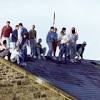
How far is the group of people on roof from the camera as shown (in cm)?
2923

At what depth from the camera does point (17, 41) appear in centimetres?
3036

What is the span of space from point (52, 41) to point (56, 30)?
683 mm

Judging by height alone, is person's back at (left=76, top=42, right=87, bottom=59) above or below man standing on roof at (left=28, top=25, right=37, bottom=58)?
below

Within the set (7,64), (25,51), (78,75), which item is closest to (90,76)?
(78,75)

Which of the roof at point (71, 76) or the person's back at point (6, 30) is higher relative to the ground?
the person's back at point (6, 30)

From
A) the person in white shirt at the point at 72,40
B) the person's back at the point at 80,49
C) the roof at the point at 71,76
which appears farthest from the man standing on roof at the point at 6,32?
the person's back at the point at 80,49

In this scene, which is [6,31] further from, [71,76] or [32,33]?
[71,76]

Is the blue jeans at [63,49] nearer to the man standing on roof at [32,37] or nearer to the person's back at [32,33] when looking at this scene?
the man standing on roof at [32,37]

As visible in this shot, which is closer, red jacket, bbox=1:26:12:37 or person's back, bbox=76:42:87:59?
red jacket, bbox=1:26:12:37

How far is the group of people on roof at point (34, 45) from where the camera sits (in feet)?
95.9

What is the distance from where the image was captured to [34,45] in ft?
105

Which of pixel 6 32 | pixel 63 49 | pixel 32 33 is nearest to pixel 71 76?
pixel 63 49

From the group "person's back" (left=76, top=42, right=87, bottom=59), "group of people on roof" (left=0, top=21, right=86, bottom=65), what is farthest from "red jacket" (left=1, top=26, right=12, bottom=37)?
"person's back" (left=76, top=42, right=87, bottom=59)

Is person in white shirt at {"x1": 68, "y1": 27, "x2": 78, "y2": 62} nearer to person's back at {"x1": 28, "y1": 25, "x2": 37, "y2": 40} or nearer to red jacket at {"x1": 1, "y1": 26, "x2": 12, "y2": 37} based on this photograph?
person's back at {"x1": 28, "y1": 25, "x2": 37, "y2": 40}
